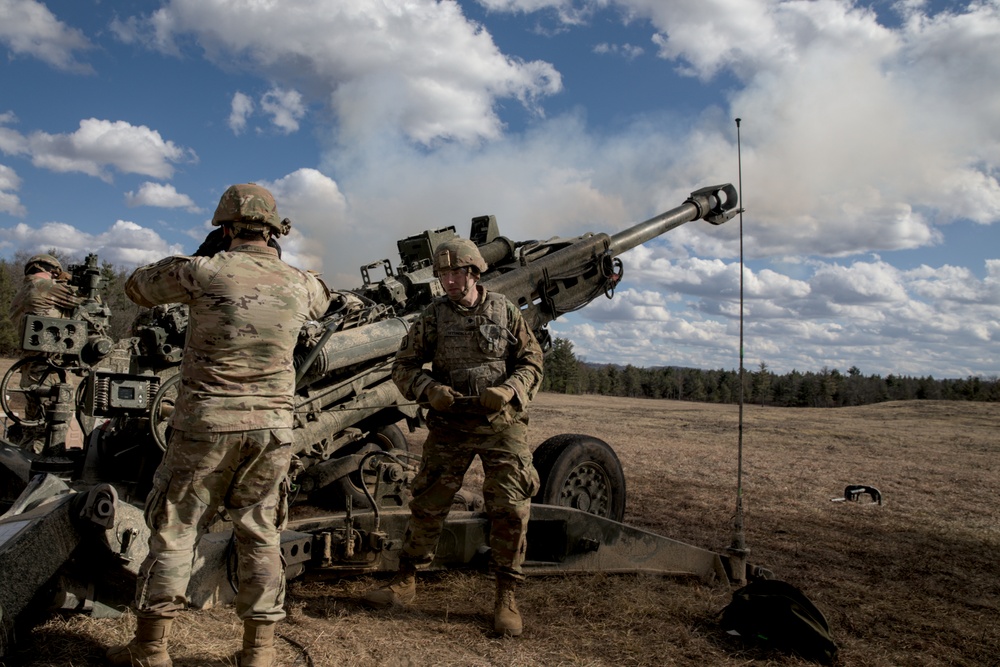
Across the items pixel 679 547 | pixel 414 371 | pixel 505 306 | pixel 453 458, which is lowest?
pixel 679 547

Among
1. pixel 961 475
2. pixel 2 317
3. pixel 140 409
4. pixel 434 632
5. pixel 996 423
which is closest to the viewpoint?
pixel 434 632

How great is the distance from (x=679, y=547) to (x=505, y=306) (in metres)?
1.99

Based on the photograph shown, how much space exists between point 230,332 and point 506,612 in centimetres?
196

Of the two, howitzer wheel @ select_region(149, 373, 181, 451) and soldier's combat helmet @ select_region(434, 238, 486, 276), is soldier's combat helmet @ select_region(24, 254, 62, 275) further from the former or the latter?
soldier's combat helmet @ select_region(434, 238, 486, 276)

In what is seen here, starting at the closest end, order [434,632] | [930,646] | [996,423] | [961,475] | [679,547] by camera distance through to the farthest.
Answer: [434,632] < [930,646] < [679,547] < [961,475] < [996,423]

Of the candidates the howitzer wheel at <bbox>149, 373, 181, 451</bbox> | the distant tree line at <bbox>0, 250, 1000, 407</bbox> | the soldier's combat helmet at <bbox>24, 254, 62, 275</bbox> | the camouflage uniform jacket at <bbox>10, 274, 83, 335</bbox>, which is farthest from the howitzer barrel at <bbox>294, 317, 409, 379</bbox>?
the distant tree line at <bbox>0, 250, 1000, 407</bbox>

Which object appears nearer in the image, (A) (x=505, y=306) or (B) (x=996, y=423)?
(A) (x=505, y=306)

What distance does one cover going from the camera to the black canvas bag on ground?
3764 millimetres

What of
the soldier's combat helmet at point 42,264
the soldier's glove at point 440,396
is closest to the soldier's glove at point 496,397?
the soldier's glove at point 440,396

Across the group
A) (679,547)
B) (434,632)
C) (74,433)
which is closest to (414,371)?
(434,632)

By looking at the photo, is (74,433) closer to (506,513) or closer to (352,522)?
(352,522)

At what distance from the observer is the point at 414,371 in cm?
407

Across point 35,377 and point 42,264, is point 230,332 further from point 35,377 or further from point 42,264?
point 42,264

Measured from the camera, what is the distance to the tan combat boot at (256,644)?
3.04 m
